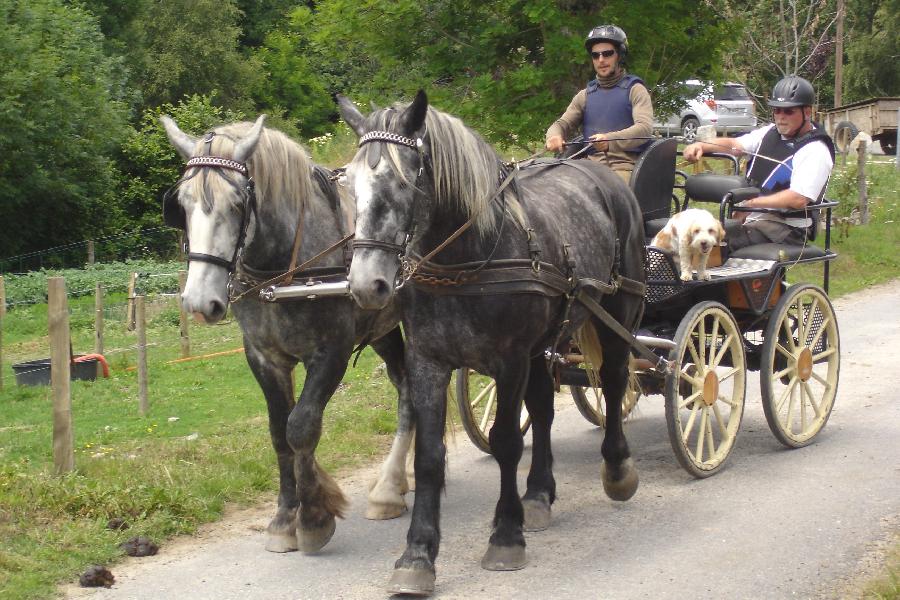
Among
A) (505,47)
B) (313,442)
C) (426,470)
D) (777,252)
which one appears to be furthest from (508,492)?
(505,47)

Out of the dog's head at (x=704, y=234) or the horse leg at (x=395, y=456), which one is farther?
the dog's head at (x=704, y=234)

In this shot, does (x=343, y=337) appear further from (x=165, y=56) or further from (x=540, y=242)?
(x=165, y=56)

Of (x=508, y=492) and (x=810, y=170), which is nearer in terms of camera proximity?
(x=508, y=492)

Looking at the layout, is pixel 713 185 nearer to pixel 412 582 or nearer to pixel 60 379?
pixel 412 582

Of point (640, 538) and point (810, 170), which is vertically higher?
point (810, 170)

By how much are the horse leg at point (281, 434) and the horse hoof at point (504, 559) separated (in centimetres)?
101

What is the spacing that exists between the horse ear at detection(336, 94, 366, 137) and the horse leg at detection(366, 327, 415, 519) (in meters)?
1.82

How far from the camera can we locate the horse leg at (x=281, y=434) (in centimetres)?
527

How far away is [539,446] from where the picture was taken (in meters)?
5.58

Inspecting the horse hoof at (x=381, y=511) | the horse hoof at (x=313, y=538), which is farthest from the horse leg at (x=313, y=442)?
the horse hoof at (x=381, y=511)

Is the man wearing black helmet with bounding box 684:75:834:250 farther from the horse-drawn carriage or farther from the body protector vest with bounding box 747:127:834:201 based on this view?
the horse-drawn carriage

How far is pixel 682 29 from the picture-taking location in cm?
1232

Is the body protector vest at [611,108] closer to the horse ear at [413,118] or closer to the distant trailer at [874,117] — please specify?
the horse ear at [413,118]

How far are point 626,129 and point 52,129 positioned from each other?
19291 millimetres
